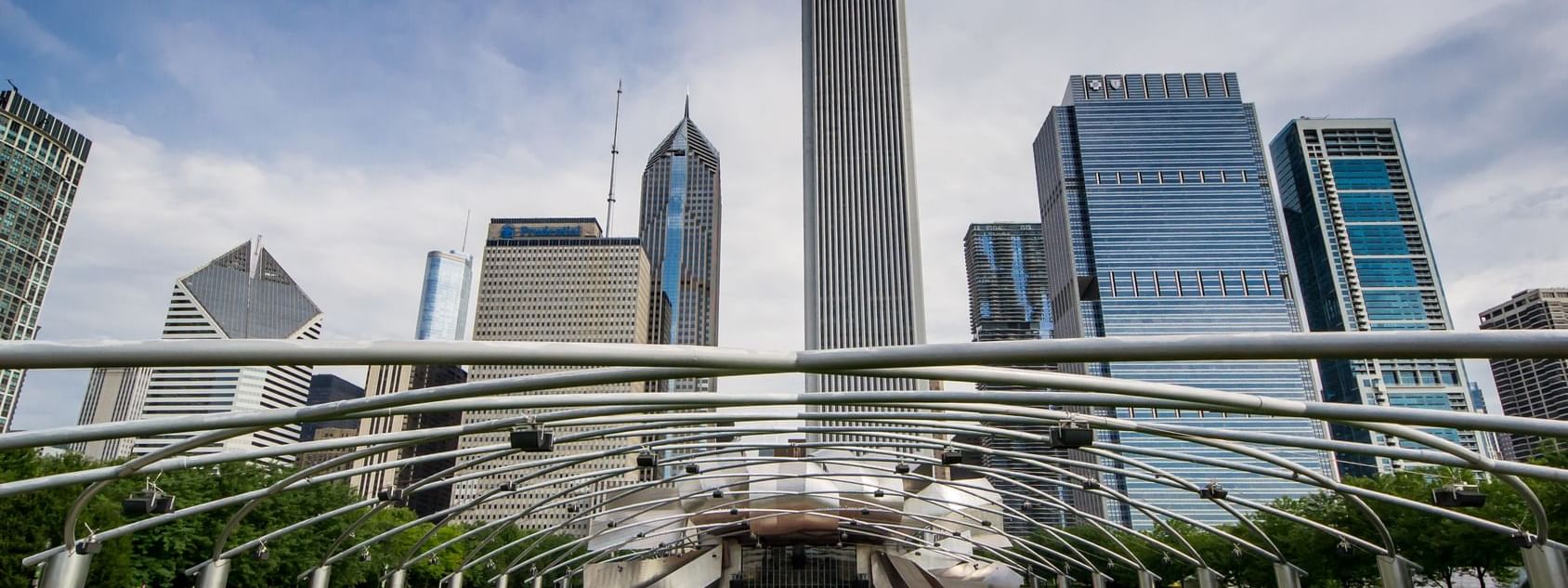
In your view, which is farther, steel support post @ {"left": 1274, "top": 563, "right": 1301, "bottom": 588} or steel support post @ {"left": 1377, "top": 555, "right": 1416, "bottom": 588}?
steel support post @ {"left": 1274, "top": 563, "right": 1301, "bottom": 588}

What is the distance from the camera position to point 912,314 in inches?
5733

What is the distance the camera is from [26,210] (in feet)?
479

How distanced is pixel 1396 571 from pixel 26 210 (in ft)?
611

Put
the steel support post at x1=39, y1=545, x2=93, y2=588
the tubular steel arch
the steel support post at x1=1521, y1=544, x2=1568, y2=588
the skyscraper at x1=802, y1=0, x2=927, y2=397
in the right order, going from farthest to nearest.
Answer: the skyscraper at x1=802, y1=0, x2=927, y2=397 < the steel support post at x1=39, y1=545, x2=93, y2=588 < the steel support post at x1=1521, y1=544, x2=1568, y2=588 < the tubular steel arch

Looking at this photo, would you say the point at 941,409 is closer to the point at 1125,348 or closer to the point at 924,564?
the point at 1125,348

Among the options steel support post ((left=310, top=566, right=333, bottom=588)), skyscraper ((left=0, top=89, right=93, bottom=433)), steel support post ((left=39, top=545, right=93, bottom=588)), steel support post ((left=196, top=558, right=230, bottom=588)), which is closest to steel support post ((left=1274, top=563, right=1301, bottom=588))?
steel support post ((left=310, top=566, right=333, bottom=588))

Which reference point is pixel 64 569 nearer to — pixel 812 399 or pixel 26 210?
pixel 812 399

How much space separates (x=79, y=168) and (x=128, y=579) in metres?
167

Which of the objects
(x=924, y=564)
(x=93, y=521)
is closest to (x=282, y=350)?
(x=93, y=521)

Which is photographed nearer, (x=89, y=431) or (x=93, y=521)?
(x=89, y=431)

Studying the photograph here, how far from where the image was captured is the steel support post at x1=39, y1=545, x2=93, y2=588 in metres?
22.1

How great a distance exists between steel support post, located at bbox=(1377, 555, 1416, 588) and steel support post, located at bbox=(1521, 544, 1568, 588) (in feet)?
16.7

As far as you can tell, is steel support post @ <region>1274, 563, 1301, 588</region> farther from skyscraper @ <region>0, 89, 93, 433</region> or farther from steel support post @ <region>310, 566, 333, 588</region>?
skyscraper @ <region>0, 89, 93, 433</region>

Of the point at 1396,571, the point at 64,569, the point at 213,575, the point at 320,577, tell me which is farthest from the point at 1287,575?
the point at 64,569
